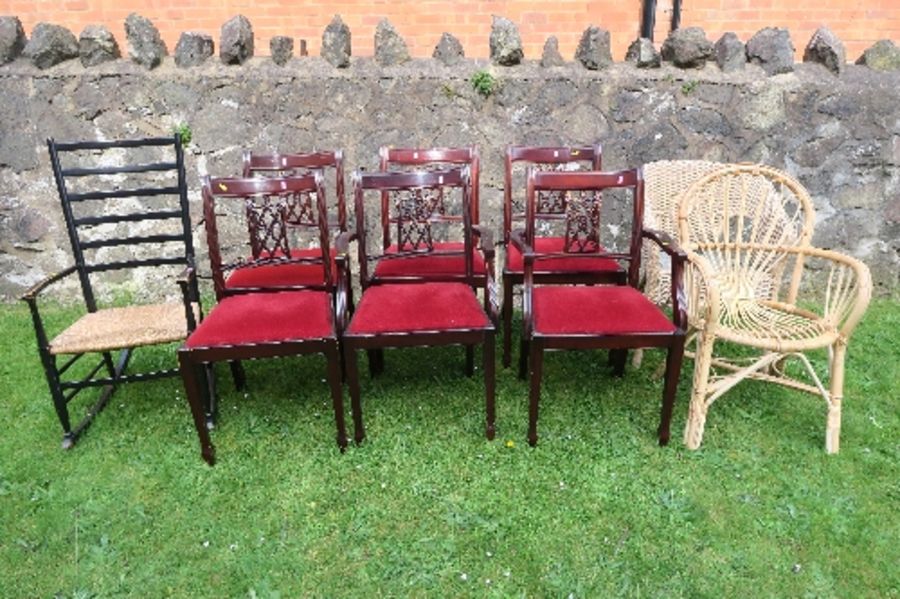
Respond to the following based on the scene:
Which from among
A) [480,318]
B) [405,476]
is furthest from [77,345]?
[480,318]

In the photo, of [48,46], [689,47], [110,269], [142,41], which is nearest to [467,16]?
[689,47]

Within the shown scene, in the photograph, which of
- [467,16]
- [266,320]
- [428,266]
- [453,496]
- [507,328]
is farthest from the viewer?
[467,16]

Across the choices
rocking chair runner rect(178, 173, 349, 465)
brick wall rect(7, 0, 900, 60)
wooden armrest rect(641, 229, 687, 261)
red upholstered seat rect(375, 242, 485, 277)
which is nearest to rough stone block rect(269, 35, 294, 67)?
brick wall rect(7, 0, 900, 60)

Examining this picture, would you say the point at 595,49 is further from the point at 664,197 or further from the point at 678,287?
the point at 678,287

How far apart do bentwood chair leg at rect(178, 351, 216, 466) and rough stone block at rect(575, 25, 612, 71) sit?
255 cm

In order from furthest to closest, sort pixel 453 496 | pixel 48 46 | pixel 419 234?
pixel 48 46 < pixel 419 234 < pixel 453 496

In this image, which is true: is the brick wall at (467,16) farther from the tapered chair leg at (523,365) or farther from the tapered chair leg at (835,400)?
the tapered chair leg at (835,400)

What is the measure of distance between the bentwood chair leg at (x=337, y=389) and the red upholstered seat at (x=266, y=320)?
7 centimetres

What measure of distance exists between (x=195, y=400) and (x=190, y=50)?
83.6 inches

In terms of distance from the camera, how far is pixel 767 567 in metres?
2.04

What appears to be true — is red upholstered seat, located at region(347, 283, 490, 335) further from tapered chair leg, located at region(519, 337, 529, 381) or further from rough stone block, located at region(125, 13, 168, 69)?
rough stone block, located at region(125, 13, 168, 69)

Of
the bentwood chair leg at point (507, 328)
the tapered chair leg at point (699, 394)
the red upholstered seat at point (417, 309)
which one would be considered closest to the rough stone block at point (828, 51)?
→ the tapered chair leg at point (699, 394)

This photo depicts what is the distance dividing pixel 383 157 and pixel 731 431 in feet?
6.45

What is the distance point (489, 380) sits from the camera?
2.55 metres
